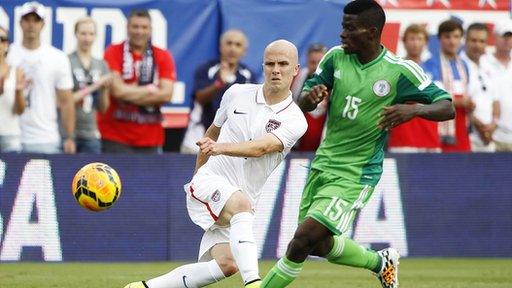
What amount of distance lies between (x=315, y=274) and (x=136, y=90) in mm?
3406

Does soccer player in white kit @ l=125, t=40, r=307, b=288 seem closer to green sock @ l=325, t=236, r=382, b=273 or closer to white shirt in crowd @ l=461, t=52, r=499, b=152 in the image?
green sock @ l=325, t=236, r=382, b=273

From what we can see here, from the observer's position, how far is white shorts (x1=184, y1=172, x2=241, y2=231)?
34.2 ft

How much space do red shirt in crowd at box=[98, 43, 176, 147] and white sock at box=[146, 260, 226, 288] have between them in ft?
20.2

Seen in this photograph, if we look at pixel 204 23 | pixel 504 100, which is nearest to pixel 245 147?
pixel 204 23

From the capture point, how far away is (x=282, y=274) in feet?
35.1

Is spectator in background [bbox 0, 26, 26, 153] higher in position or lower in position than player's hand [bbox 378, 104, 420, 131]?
lower

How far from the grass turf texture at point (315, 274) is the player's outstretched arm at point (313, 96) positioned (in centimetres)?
330

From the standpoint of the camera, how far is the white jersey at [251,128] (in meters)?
10.7

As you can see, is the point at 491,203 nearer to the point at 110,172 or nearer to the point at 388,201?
the point at 388,201

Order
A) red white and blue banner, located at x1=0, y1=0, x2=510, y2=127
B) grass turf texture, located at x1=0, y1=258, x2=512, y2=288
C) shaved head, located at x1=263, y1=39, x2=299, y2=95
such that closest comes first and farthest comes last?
shaved head, located at x1=263, y1=39, x2=299, y2=95 < grass turf texture, located at x1=0, y1=258, x2=512, y2=288 < red white and blue banner, located at x1=0, y1=0, x2=510, y2=127

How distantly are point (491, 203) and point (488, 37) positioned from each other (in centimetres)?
350

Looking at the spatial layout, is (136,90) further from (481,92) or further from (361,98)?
(361,98)

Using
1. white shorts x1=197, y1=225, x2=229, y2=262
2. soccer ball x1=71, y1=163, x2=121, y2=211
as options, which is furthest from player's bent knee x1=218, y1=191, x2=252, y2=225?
soccer ball x1=71, y1=163, x2=121, y2=211

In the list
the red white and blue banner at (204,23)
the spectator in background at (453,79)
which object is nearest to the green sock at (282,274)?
the spectator in background at (453,79)
